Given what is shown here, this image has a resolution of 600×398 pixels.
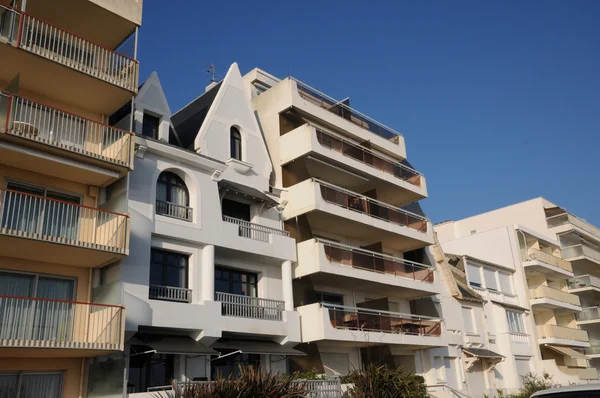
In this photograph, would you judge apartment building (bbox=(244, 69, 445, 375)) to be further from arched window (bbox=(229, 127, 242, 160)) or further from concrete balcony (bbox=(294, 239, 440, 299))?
arched window (bbox=(229, 127, 242, 160))

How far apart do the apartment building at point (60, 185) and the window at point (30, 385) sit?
3 centimetres

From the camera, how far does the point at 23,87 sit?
1770 centimetres

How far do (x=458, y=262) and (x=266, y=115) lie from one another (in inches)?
663

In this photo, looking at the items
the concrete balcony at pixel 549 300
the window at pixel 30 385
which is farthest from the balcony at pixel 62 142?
the concrete balcony at pixel 549 300

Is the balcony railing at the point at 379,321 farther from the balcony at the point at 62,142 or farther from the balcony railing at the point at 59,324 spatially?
the balcony at the point at 62,142

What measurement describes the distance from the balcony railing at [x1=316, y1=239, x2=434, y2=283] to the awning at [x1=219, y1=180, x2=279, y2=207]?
9.28 feet

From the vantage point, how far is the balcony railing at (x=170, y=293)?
19141mm

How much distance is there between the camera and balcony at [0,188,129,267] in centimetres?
1542

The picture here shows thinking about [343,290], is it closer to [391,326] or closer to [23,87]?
[391,326]

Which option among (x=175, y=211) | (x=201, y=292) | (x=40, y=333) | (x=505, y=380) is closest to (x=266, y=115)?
(x=175, y=211)

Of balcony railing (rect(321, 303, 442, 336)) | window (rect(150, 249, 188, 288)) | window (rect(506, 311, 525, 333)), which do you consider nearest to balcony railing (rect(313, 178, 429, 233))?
balcony railing (rect(321, 303, 442, 336))

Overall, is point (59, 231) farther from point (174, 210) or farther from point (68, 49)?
point (68, 49)

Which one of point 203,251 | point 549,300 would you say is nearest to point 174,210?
point 203,251

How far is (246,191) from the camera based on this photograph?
2312 centimetres
